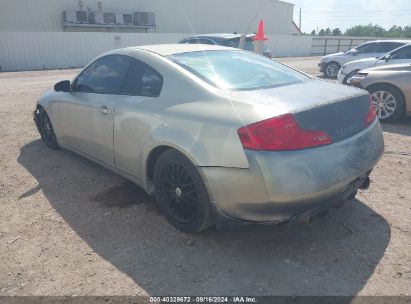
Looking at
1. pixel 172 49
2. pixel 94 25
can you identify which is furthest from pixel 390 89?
pixel 94 25

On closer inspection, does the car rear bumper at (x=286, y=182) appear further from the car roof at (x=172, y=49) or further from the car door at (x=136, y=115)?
the car roof at (x=172, y=49)

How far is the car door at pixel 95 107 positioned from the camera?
3.63 m

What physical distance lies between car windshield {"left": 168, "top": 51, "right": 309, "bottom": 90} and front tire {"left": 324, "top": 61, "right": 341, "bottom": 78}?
1187 centimetres

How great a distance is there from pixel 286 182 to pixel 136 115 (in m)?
1.56

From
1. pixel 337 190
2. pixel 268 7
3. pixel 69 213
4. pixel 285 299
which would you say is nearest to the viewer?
pixel 285 299

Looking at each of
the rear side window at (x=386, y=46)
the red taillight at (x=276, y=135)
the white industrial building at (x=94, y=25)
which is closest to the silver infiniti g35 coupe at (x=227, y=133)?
the red taillight at (x=276, y=135)

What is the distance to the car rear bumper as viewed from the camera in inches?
92.6

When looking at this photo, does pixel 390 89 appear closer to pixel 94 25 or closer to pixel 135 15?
pixel 94 25

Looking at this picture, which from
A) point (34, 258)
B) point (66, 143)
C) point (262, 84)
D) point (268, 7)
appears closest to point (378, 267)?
point (262, 84)

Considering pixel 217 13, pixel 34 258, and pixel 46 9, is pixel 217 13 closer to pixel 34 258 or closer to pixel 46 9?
pixel 46 9

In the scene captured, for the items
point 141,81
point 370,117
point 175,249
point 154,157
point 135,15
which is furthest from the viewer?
point 135,15

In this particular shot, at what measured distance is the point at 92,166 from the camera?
4.68m

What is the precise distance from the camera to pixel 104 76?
3873 millimetres

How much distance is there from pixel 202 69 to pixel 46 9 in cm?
2566
